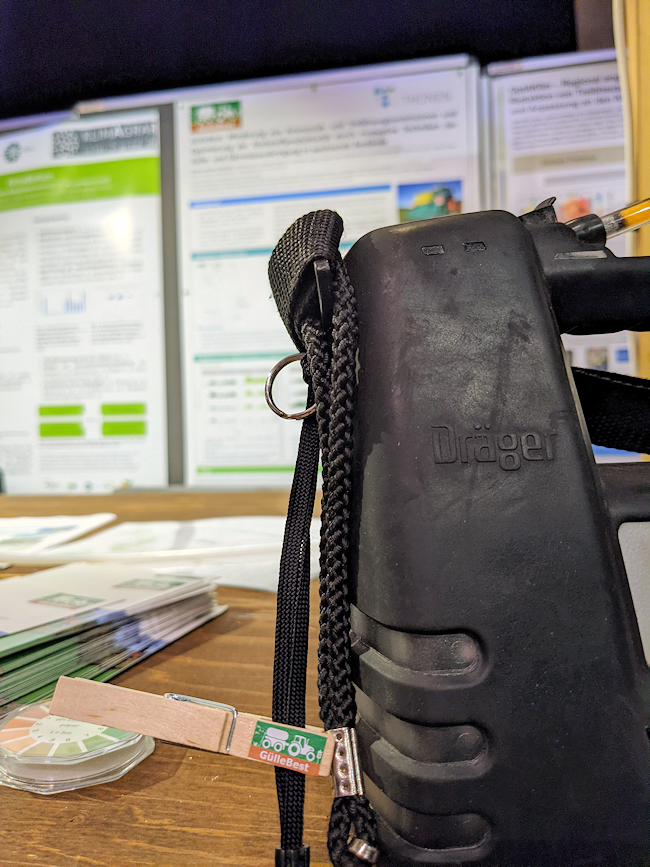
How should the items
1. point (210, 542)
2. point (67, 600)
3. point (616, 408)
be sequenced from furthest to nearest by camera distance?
point (210, 542), point (67, 600), point (616, 408)

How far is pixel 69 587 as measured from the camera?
0.54m

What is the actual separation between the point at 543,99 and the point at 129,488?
6.07 ft

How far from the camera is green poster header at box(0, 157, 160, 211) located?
2.02 metres

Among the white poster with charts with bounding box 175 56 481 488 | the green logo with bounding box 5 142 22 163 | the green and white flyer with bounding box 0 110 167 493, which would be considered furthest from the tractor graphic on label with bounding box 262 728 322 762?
the green logo with bounding box 5 142 22 163

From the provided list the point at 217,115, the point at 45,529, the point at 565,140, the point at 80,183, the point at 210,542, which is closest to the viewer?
the point at 210,542

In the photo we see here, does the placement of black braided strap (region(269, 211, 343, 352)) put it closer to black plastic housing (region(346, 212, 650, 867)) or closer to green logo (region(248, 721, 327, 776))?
black plastic housing (region(346, 212, 650, 867))

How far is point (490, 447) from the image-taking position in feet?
0.82

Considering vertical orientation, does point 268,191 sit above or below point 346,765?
above

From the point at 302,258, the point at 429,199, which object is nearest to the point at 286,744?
the point at 302,258

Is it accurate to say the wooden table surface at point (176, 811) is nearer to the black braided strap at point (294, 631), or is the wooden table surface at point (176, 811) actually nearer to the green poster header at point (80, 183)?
the black braided strap at point (294, 631)

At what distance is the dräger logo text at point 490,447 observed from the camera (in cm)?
25

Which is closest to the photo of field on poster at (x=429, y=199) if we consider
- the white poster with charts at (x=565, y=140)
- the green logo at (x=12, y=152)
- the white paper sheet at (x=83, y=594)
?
the white poster with charts at (x=565, y=140)

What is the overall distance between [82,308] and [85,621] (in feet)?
6.18

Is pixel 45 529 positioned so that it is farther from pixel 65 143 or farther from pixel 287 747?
pixel 65 143
